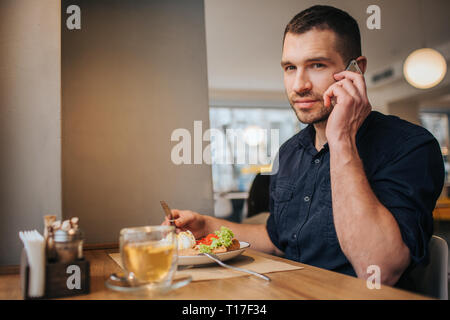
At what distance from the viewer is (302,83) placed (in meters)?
1.24

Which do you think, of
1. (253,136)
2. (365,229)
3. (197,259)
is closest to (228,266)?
(197,259)

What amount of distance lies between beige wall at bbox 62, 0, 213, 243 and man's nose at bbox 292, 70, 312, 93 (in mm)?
489

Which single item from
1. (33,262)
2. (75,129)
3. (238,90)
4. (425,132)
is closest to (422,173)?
(425,132)

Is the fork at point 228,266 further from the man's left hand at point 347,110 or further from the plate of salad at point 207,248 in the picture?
the man's left hand at point 347,110

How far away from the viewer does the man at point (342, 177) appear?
91 centimetres

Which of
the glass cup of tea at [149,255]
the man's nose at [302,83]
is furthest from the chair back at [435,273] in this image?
the glass cup of tea at [149,255]

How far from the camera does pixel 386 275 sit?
90 centimetres

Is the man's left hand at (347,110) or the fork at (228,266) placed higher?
the man's left hand at (347,110)

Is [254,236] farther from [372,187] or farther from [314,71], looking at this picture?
[314,71]

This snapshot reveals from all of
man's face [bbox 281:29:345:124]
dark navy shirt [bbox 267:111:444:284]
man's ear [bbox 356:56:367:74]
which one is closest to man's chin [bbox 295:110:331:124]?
man's face [bbox 281:29:345:124]

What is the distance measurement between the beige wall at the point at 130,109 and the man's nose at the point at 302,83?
1.60ft

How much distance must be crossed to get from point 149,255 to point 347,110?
637 millimetres

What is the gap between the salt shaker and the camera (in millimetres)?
705
